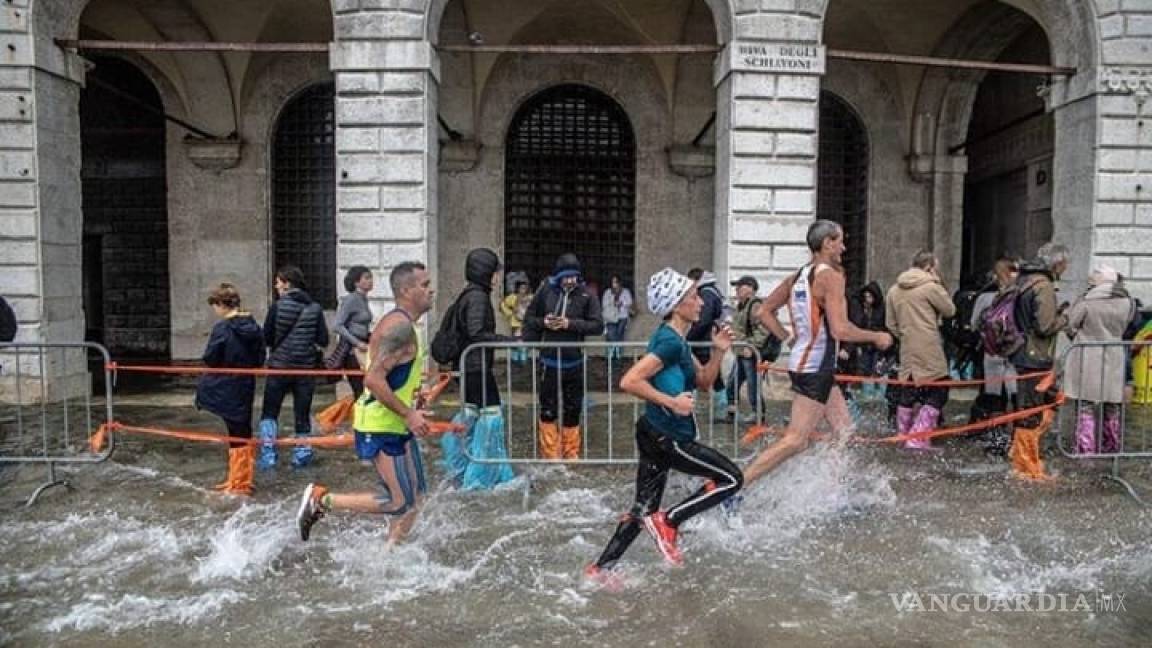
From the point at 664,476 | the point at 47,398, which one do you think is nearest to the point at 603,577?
the point at 664,476

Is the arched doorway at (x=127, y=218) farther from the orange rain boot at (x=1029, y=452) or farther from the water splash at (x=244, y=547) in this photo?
the orange rain boot at (x=1029, y=452)

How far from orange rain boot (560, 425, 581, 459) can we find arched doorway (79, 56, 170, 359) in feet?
40.3

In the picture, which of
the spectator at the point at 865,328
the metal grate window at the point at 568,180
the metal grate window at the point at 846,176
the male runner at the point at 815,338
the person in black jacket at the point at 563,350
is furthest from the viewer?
the metal grate window at the point at 846,176

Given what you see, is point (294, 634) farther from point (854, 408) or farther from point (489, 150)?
point (489, 150)

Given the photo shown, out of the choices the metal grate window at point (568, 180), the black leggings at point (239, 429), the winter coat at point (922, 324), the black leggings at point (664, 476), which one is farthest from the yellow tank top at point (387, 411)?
the metal grate window at point (568, 180)

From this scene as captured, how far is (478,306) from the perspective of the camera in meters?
6.65

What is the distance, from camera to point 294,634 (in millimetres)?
4211

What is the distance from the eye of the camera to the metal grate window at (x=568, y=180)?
16141mm

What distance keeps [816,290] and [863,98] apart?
11874 millimetres

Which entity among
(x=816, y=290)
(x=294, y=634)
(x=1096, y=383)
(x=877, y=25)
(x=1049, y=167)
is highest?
(x=877, y=25)

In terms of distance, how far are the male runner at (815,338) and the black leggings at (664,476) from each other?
0.81 metres

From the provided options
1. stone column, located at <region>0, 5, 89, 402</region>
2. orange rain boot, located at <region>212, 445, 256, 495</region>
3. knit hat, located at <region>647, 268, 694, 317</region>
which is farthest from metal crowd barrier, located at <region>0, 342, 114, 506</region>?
knit hat, located at <region>647, 268, 694, 317</region>

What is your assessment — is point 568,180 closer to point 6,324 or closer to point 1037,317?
point 6,324

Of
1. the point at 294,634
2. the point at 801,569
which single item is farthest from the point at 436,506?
the point at 801,569
